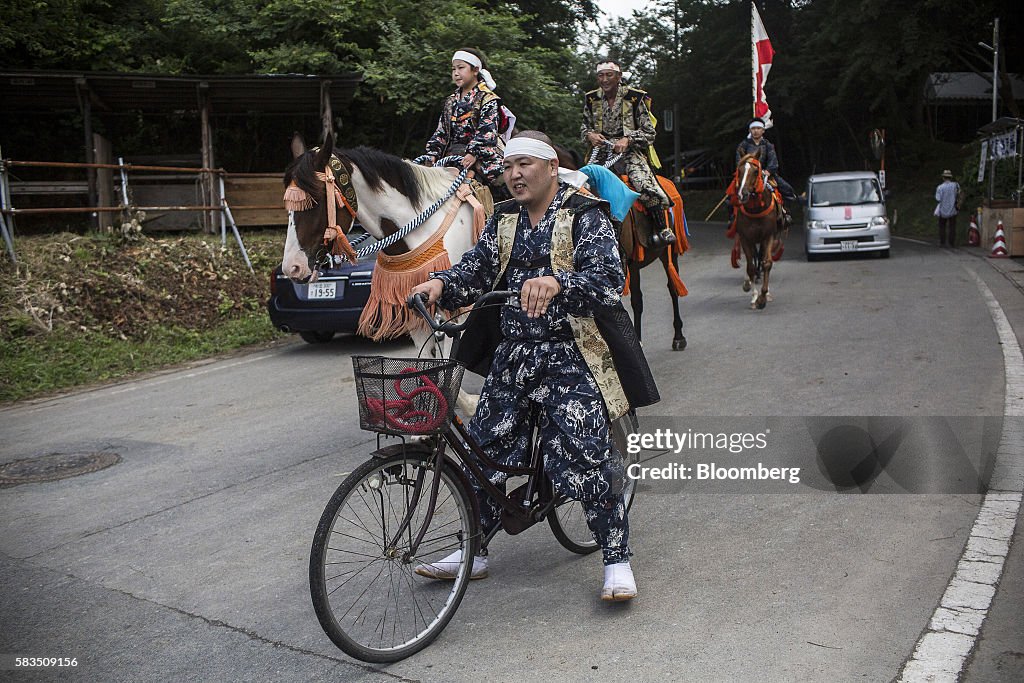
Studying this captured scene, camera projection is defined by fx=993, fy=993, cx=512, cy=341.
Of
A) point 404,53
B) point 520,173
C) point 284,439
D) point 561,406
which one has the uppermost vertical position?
point 404,53

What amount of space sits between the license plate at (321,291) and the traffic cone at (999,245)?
15.7 metres

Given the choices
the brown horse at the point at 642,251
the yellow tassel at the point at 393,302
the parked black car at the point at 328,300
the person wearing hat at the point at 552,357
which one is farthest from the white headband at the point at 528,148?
the parked black car at the point at 328,300

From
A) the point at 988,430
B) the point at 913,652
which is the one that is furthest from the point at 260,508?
the point at 988,430

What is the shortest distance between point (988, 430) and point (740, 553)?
2.96m

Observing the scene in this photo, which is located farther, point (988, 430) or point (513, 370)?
point (988, 430)

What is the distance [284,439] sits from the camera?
24.5 ft

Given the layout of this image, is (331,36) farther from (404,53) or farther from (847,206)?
(847,206)

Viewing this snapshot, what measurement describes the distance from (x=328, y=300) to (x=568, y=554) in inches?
271

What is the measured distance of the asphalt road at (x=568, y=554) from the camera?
3842mm

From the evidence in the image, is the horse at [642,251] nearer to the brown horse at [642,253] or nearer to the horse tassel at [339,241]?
the brown horse at [642,253]

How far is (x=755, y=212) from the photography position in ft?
46.8

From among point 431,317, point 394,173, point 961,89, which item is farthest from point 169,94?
point 961,89

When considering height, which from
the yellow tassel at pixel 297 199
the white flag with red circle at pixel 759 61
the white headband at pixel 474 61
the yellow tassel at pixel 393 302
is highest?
the white flag with red circle at pixel 759 61

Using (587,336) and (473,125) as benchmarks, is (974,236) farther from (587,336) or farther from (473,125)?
(587,336)
